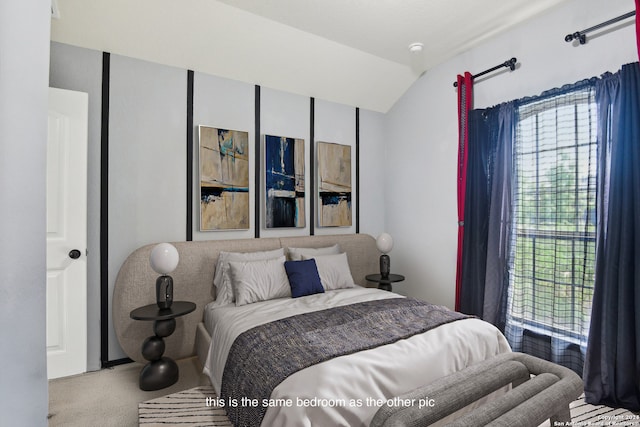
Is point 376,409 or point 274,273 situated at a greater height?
point 274,273

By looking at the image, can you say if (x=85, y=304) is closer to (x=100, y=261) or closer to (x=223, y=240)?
(x=100, y=261)

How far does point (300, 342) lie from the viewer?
1.71 metres

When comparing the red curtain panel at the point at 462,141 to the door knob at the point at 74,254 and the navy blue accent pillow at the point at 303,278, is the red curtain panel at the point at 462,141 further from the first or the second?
the door knob at the point at 74,254

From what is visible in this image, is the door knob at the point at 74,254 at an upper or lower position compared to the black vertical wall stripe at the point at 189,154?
lower

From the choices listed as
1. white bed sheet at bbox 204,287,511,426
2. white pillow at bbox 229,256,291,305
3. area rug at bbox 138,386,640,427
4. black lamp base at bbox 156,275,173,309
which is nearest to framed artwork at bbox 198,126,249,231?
white pillow at bbox 229,256,291,305

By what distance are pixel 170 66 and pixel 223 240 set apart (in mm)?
1590

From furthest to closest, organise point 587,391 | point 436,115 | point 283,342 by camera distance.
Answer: point 436,115 → point 587,391 → point 283,342

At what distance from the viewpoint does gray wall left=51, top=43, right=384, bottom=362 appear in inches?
99.3

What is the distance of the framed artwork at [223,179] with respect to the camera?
291cm

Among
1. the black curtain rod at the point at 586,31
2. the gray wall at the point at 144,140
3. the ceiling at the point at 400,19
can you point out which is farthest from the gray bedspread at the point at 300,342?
the ceiling at the point at 400,19

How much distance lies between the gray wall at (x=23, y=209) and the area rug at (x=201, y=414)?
1558 millimetres

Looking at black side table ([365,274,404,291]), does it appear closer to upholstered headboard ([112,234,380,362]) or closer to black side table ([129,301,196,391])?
upholstered headboard ([112,234,380,362])

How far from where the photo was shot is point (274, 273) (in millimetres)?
2729

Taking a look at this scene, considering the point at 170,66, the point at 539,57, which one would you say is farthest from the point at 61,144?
the point at 539,57
